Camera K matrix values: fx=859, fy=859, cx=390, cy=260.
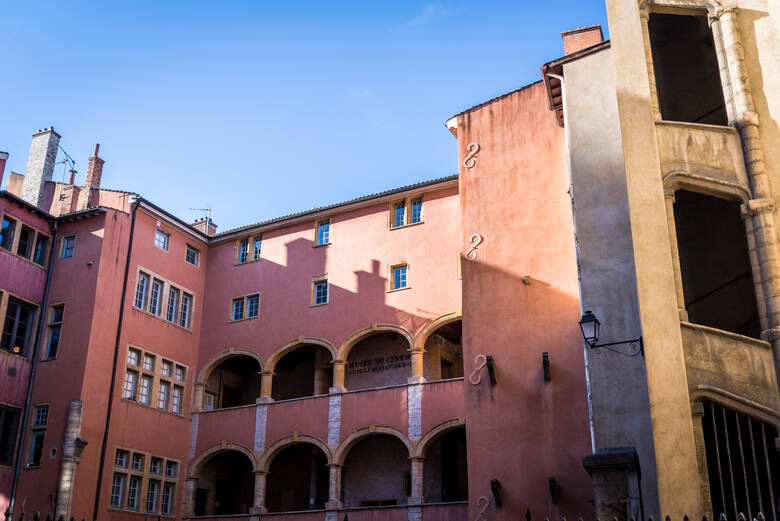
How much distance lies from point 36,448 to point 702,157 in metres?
21.3

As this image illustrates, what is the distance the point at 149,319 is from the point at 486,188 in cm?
1355

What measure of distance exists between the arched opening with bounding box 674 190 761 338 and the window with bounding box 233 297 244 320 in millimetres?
18220

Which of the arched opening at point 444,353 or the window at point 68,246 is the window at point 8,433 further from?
the arched opening at point 444,353

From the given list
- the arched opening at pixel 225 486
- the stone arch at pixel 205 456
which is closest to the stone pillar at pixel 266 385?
the stone arch at pixel 205 456

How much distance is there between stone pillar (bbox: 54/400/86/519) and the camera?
24781mm

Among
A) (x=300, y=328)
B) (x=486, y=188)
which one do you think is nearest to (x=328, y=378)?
(x=300, y=328)

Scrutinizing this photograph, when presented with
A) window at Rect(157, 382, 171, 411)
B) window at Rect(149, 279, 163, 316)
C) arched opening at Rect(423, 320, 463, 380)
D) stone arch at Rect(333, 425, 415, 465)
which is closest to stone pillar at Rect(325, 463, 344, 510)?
stone arch at Rect(333, 425, 415, 465)

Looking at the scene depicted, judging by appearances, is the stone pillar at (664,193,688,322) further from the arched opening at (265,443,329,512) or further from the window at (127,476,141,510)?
the window at (127,476,141,510)

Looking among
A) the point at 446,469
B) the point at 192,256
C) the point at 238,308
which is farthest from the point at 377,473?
the point at 192,256

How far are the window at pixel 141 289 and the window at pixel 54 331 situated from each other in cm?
236

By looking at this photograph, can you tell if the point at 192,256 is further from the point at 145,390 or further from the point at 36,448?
the point at 36,448

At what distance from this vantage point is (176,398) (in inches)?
1169

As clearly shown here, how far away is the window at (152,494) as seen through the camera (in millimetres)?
27906

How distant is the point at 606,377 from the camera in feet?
47.6
